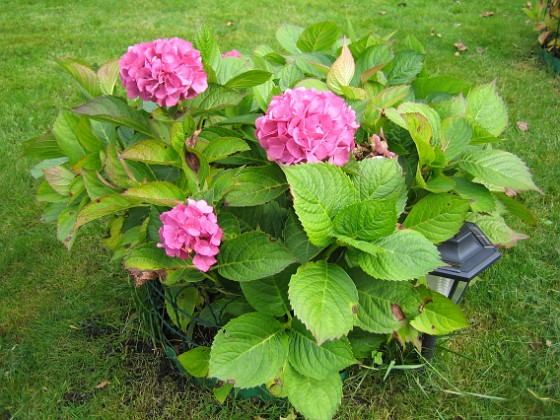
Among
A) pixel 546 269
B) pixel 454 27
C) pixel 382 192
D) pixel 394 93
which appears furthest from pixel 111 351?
pixel 454 27

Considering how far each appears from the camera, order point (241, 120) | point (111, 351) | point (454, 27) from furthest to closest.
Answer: point (454, 27), point (111, 351), point (241, 120)

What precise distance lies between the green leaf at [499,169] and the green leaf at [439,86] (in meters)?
0.33

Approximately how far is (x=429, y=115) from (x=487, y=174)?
232 mm

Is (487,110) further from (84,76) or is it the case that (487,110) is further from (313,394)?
(84,76)

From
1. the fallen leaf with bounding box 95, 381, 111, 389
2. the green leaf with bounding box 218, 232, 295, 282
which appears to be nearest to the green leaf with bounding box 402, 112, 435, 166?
the green leaf with bounding box 218, 232, 295, 282

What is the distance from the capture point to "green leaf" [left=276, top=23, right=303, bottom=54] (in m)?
2.02

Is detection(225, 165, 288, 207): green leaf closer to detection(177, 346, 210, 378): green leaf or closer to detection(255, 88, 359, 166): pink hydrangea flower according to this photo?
detection(255, 88, 359, 166): pink hydrangea flower

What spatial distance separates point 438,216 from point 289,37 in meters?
1.02

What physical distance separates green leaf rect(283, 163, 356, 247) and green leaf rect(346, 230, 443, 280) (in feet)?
0.40

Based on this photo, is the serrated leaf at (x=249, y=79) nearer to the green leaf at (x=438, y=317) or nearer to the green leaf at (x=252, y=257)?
the green leaf at (x=252, y=257)

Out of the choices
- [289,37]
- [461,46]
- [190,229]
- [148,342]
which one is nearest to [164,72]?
[190,229]

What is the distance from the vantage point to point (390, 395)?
6.11ft

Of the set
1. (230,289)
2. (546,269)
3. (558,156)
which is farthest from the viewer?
(558,156)

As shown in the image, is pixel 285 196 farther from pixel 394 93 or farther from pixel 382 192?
pixel 394 93
